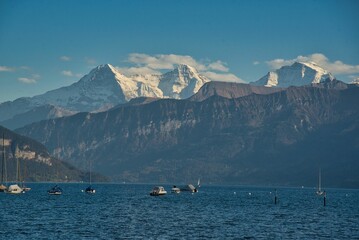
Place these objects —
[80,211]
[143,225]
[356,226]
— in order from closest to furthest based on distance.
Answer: [143,225], [356,226], [80,211]

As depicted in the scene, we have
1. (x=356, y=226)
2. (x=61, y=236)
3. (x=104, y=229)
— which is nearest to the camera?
(x=61, y=236)

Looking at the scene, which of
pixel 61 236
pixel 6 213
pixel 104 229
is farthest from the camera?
pixel 6 213

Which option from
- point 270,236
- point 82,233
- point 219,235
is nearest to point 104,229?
point 82,233

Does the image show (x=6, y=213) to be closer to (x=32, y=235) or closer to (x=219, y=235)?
(x=32, y=235)

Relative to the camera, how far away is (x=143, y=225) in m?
148

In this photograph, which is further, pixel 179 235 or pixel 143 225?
pixel 143 225

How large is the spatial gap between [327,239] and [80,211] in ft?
264

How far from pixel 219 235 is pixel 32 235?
110ft

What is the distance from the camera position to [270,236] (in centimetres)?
13200

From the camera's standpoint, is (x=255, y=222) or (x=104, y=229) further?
(x=255, y=222)

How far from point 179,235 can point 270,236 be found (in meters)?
16.8

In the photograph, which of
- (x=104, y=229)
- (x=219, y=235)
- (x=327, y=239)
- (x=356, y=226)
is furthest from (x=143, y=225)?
(x=356, y=226)

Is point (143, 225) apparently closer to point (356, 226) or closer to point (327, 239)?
point (327, 239)

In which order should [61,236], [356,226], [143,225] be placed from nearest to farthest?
[61,236] → [143,225] → [356,226]
